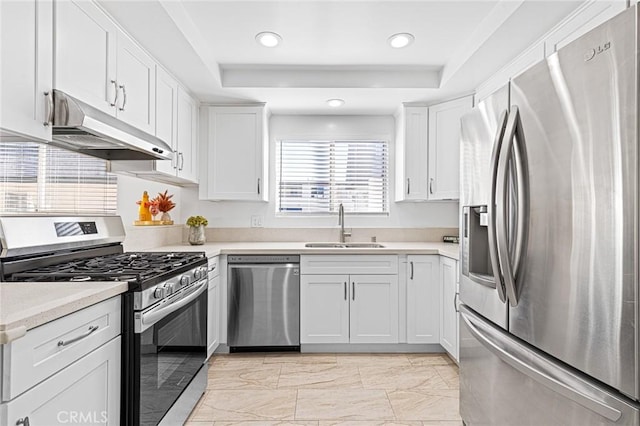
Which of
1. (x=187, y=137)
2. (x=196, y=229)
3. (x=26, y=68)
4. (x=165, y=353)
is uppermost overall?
(x=187, y=137)

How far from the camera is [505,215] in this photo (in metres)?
1.39

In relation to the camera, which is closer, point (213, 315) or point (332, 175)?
point (213, 315)

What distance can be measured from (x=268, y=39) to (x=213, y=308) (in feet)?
6.61

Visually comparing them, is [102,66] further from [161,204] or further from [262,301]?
[262,301]

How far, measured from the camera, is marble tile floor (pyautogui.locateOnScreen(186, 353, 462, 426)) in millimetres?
2260

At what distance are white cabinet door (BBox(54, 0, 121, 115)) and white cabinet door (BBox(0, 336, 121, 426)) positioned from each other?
114cm

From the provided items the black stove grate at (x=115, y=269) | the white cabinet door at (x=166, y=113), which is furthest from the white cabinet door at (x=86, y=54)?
the black stove grate at (x=115, y=269)

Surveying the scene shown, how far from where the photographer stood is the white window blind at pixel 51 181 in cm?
182

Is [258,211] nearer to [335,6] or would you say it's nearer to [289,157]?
[289,157]

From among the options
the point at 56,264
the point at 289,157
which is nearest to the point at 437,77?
the point at 289,157

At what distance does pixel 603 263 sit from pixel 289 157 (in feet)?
10.9

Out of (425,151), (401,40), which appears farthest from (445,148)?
(401,40)

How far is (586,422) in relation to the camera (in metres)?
1.08

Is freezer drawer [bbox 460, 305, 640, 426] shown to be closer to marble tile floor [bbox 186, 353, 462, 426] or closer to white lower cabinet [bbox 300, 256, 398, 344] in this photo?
marble tile floor [bbox 186, 353, 462, 426]
